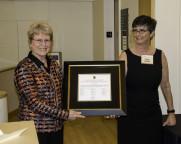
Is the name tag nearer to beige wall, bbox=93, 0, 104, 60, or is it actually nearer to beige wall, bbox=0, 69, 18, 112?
beige wall, bbox=93, 0, 104, 60

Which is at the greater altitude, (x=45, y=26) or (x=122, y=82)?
(x=45, y=26)

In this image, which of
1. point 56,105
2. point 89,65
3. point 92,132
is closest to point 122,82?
point 89,65

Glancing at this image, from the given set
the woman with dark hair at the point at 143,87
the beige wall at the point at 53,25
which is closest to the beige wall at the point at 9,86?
the beige wall at the point at 53,25

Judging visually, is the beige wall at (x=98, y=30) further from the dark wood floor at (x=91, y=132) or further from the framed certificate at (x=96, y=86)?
the framed certificate at (x=96, y=86)

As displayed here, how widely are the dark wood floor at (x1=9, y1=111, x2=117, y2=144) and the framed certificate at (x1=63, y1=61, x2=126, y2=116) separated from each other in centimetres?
205

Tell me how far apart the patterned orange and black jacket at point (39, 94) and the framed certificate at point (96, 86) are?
0.15 meters

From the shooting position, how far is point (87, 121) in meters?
5.27

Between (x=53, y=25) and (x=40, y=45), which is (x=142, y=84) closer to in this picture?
(x=40, y=45)

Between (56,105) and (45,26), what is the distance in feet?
1.59

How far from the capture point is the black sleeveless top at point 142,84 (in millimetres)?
2295

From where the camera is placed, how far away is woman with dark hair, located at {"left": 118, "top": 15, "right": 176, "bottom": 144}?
89.9 inches

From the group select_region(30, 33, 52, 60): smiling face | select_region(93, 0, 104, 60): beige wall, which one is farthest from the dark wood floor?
select_region(30, 33, 52, 60): smiling face

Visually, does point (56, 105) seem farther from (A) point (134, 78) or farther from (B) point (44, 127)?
(A) point (134, 78)

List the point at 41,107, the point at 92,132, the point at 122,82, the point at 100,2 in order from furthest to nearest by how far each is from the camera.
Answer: the point at 100,2 < the point at 92,132 < the point at 122,82 < the point at 41,107
